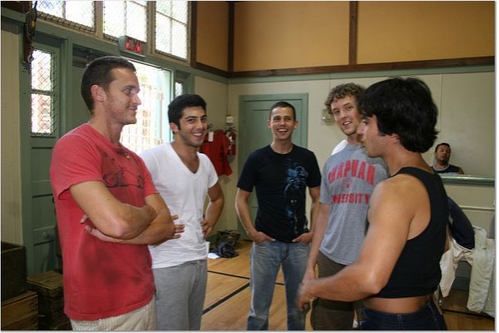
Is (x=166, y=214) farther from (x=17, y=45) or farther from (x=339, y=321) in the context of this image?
(x=17, y=45)

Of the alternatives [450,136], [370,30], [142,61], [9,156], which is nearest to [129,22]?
[142,61]

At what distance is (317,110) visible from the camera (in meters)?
5.77

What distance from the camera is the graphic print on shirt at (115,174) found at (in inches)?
57.4

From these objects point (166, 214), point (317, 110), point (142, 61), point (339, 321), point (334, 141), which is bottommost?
point (339, 321)

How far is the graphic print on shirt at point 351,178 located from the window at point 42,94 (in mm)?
2704

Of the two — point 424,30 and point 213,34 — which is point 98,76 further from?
point 424,30

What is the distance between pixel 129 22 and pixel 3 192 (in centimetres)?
226

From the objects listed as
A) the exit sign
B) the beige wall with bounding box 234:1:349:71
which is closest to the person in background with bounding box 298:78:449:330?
the exit sign

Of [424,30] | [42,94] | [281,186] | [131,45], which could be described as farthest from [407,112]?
[424,30]

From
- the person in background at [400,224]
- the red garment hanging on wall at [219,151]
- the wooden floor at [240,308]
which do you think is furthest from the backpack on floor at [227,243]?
the person in background at [400,224]

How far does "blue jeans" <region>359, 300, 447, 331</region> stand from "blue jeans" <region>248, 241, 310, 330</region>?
1.20 metres

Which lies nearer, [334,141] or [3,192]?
[3,192]

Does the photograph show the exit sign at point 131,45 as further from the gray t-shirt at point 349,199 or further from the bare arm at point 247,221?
the gray t-shirt at point 349,199

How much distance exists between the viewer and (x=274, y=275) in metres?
2.64
